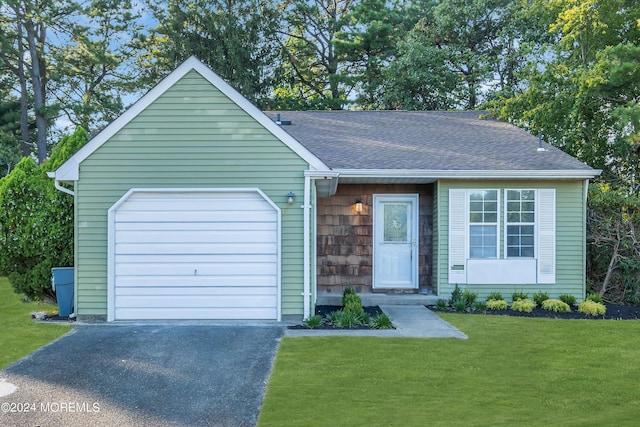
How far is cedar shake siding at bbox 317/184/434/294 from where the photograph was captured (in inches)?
432

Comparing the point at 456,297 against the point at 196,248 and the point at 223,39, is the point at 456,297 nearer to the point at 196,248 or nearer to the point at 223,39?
the point at 196,248

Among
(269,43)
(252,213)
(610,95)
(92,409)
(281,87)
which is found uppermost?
(269,43)

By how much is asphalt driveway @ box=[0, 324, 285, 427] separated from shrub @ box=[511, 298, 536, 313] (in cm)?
480

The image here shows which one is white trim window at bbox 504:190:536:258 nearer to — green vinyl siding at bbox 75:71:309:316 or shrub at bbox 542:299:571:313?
shrub at bbox 542:299:571:313

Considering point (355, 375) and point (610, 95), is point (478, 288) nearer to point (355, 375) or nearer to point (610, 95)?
point (355, 375)

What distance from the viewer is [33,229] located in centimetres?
909

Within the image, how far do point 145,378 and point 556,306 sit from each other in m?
7.73

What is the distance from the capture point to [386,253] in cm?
1103

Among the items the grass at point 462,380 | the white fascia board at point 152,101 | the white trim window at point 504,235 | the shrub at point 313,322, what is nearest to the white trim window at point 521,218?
the white trim window at point 504,235

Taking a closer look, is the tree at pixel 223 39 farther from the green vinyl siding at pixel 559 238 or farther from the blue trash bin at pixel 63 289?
the blue trash bin at pixel 63 289

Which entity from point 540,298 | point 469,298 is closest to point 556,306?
point 540,298

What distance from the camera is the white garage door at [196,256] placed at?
8305 mm

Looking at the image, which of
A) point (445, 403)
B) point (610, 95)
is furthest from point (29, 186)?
point (610, 95)

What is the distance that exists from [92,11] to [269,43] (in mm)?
9219
